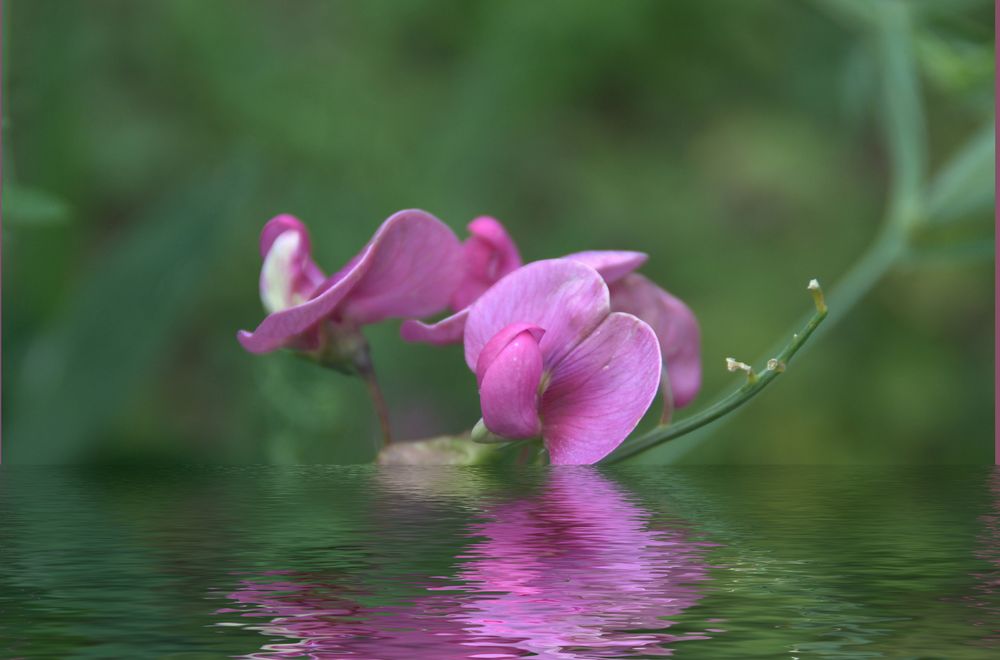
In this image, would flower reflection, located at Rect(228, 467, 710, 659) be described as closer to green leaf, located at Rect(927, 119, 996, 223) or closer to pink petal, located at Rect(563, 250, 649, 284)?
pink petal, located at Rect(563, 250, 649, 284)

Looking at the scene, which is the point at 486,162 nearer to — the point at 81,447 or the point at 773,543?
the point at 81,447

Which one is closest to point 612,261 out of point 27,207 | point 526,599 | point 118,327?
point 526,599

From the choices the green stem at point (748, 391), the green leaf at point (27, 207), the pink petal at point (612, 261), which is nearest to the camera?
the green stem at point (748, 391)

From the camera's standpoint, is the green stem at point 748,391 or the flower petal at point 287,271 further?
the flower petal at point 287,271

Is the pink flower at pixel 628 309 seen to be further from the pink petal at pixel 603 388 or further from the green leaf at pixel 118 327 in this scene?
the green leaf at pixel 118 327

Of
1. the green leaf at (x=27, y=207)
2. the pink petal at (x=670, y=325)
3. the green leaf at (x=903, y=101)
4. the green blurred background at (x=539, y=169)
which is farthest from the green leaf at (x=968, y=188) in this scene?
the green leaf at (x=27, y=207)

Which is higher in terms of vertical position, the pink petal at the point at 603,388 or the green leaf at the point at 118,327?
the green leaf at the point at 118,327

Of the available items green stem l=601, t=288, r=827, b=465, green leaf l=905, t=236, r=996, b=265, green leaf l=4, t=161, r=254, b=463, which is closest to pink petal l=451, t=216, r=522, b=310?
green stem l=601, t=288, r=827, b=465

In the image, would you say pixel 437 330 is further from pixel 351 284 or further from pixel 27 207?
pixel 27 207
